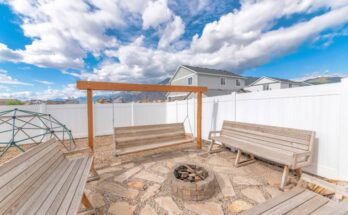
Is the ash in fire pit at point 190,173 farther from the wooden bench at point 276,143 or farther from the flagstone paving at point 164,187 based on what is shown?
the wooden bench at point 276,143

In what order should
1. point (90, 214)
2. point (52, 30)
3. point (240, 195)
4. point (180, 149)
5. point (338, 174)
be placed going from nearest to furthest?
point (90, 214)
point (240, 195)
point (338, 174)
point (180, 149)
point (52, 30)

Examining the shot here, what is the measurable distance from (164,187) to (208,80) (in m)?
16.0

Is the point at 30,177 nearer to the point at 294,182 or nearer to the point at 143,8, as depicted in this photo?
the point at 294,182

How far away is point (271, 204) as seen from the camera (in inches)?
66.4

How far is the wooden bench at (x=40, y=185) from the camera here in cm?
132

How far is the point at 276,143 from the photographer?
314 centimetres

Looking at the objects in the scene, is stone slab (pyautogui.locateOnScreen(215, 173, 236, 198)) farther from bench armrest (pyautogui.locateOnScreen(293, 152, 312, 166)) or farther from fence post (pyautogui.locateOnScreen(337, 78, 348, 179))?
fence post (pyautogui.locateOnScreen(337, 78, 348, 179))

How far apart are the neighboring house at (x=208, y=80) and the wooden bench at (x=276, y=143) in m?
12.0

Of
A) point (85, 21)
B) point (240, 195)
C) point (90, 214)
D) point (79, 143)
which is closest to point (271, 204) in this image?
point (240, 195)

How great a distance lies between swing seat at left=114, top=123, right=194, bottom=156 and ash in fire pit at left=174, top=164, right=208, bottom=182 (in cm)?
138

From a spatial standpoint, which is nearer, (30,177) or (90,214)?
(30,177)

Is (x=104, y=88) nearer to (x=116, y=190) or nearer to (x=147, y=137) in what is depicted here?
(x=147, y=137)

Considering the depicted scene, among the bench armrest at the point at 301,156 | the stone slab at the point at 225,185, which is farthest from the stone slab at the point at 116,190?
the bench armrest at the point at 301,156

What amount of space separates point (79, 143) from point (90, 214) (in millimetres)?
4797
